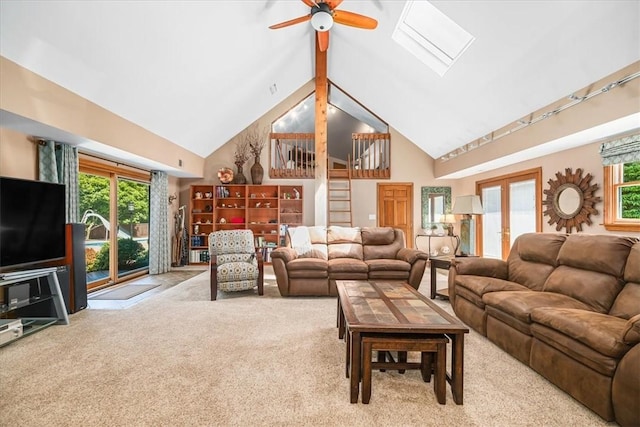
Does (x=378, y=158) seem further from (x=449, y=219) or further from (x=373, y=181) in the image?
(x=449, y=219)

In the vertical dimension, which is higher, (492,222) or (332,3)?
(332,3)

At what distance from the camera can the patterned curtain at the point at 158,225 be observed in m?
5.95

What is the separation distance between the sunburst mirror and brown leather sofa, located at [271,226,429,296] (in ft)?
6.14

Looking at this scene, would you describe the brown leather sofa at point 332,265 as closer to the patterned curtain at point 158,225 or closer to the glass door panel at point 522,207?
the glass door panel at point 522,207

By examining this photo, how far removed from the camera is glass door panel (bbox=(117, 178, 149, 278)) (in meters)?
5.36

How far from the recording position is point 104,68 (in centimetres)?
330

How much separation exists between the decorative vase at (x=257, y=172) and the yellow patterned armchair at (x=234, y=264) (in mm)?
2460

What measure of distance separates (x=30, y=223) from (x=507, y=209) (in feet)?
21.8

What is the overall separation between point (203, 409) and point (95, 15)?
134 inches

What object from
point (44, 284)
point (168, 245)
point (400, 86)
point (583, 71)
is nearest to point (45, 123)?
point (44, 284)

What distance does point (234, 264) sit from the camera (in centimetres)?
429

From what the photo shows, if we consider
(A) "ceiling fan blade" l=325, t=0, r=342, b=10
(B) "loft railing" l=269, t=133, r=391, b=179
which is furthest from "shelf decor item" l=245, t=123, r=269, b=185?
(A) "ceiling fan blade" l=325, t=0, r=342, b=10

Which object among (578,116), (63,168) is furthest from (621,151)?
(63,168)

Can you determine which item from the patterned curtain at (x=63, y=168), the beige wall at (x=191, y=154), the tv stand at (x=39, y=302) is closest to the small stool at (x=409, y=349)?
the beige wall at (x=191, y=154)
